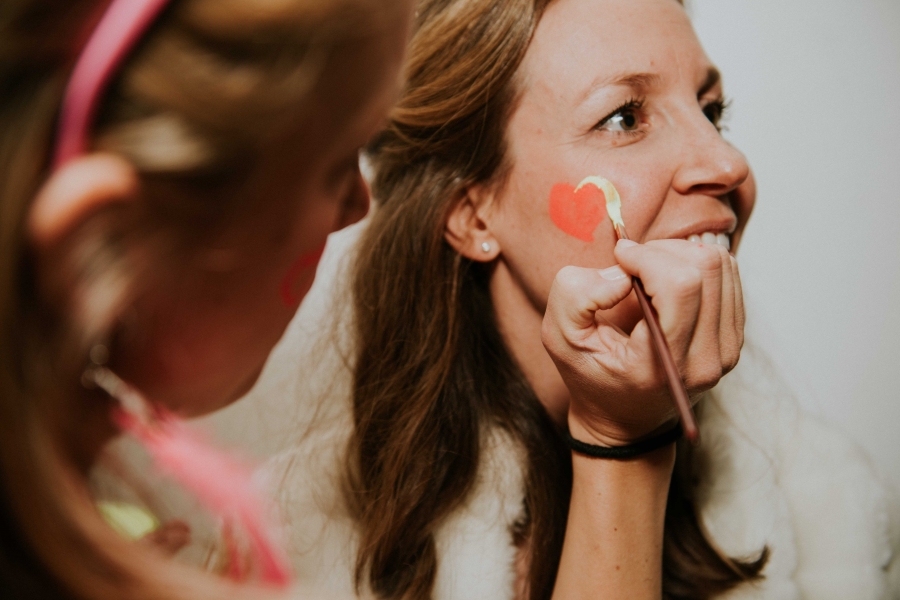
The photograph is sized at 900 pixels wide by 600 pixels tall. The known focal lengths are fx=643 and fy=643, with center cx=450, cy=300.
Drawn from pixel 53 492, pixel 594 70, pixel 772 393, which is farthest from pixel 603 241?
pixel 53 492

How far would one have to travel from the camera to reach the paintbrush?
1.85 ft

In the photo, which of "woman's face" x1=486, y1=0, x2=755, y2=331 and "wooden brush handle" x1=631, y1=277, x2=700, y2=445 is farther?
"woman's face" x1=486, y1=0, x2=755, y2=331

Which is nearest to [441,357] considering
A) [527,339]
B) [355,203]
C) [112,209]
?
[527,339]

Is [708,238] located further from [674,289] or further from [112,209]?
[112,209]

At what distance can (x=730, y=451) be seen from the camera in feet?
4.03

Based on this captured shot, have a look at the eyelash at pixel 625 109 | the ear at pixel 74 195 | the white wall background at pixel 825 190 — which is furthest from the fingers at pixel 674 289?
the white wall background at pixel 825 190

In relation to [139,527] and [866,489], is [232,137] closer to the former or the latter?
[139,527]

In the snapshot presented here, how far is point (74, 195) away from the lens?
0.44m

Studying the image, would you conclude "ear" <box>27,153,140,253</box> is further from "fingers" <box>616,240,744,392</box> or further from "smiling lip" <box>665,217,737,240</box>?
"smiling lip" <box>665,217,737,240</box>

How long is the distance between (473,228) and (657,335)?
1.64 ft

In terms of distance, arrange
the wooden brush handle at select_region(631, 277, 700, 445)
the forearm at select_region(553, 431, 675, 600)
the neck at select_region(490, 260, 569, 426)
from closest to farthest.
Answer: the wooden brush handle at select_region(631, 277, 700, 445) < the forearm at select_region(553, 431, 675, 600) < the neck at select_region(490, 260, 569, 426)

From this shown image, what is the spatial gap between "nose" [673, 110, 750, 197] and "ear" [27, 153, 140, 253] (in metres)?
0.78

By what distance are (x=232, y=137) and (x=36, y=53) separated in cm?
14

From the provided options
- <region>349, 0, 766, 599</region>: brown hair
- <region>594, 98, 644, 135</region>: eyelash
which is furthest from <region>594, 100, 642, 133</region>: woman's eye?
<region>349, 0, 766, 599</region>: brown hair
